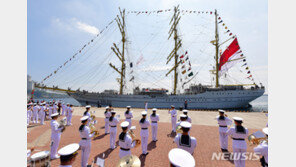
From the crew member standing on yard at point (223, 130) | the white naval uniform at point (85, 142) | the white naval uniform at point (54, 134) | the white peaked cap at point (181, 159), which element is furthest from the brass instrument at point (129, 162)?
the crew member standing on yard at point (223, 130)

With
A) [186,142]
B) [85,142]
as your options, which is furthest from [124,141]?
[186,142]

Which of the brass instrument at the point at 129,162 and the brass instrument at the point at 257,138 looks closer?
the brass instrument at the point at 129,162

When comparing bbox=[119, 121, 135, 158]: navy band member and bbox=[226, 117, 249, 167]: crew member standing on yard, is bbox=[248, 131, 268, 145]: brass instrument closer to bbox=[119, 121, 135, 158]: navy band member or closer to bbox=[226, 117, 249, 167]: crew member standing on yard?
bbox=[226, 117, 249, 167]: crew member standing on yard

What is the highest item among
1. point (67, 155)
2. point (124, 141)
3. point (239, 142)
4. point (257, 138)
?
point (67, 155)

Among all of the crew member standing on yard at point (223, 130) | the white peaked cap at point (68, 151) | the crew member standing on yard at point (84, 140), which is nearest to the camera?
the white peaked cap at point (68, 151)

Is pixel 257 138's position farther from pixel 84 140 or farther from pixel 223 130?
pixel 84 140

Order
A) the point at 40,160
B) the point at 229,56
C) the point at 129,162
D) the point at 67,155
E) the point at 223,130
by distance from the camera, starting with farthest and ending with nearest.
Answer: the point at 229,56
the point at 223,130
the point at 129,162
the point at 67,155
the point at 40,160

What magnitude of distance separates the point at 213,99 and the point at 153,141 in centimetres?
2820

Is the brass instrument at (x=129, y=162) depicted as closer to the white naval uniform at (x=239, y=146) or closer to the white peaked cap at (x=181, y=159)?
the white peaked cap at (x=181, y=159)

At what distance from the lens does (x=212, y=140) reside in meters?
7.27

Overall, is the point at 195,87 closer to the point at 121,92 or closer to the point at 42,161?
the point at 121,92

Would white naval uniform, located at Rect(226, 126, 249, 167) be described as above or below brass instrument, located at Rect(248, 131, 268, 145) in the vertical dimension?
below

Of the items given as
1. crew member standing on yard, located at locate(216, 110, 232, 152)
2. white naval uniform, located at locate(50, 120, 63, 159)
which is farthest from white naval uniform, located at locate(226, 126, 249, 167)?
white naval uniform, located at locate(50, 120, 63, 159)

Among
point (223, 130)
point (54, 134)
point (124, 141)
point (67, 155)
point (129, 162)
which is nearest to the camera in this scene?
point (67, 155)
